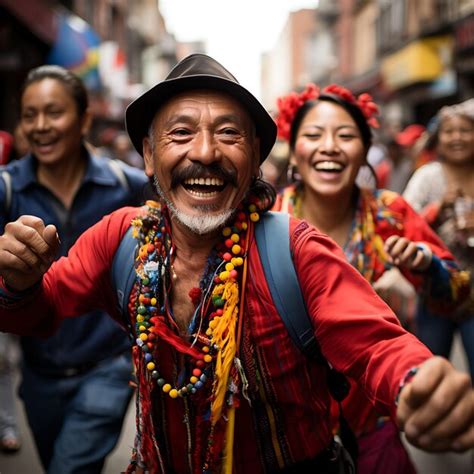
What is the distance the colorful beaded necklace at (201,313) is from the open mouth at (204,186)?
110mm

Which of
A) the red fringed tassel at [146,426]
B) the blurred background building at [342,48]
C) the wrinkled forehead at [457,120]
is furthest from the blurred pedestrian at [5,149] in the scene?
the red fringed tassel at [146,426]

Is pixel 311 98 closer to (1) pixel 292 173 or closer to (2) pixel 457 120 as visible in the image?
(1) pixel 292 173

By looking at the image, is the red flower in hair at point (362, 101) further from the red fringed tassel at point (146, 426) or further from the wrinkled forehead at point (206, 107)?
the red fringed tassel at point (146, 426)

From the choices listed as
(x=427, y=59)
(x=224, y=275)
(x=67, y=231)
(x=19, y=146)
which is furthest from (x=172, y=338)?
(x=427, y=59)

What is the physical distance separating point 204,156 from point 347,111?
132 centimetres

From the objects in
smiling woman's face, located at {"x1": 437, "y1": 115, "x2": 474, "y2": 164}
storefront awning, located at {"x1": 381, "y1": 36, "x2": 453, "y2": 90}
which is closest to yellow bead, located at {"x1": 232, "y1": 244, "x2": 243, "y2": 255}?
smiling woman's face, located at {"x1": 437, "y1": 115, "x2": 474, "y2": 164}

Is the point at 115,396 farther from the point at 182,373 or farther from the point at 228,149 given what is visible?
the point at 228,149

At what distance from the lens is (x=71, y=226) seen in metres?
3.10

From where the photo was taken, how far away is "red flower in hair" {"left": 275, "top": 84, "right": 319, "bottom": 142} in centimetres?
321

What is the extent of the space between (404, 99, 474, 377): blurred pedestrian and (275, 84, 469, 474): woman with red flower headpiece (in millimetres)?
338

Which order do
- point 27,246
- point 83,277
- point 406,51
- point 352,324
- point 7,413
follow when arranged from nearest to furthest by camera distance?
1. point 352,324
2. point 27,246
3. point 83,277
4. point 7,413
5. point 406,51

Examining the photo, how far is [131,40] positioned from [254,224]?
3372 centimetres

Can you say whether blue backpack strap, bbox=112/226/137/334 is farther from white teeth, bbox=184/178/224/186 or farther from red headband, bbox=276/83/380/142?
red headband, bbox=276/83/380/142

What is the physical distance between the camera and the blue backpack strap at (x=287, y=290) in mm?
1858
